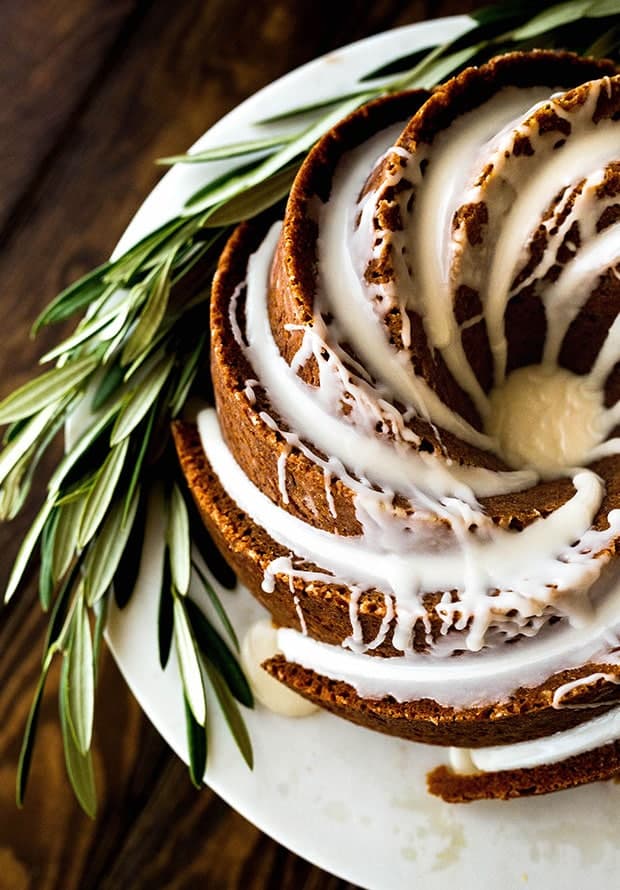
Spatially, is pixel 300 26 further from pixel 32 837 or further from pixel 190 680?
pixel 32 837

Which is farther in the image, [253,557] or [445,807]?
[445,807]

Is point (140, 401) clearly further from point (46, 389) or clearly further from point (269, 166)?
point (269, 166)

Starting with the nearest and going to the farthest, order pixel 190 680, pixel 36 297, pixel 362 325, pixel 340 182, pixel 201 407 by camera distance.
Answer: pixel 362 325, pixel 340 182, pixel 190 680, pixel 201 407, pixel 36 297

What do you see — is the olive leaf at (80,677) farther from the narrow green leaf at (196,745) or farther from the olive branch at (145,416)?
the narrow green leaf at (196,745)

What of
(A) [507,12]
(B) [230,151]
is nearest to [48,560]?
(B) [230,151]

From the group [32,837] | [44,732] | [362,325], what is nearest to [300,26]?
[362,325]
